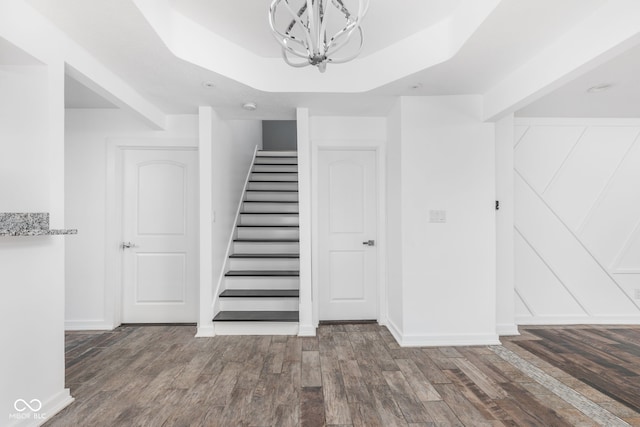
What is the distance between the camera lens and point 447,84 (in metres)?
3.04

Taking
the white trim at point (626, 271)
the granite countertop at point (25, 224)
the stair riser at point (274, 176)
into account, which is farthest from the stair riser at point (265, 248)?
the white trim at point (626, 271)

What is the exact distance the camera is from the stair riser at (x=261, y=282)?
400 cm

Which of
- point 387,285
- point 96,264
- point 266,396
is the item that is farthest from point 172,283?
point 387,285

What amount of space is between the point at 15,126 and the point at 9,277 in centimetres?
82

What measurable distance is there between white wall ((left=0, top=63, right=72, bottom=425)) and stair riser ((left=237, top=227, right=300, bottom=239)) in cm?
255

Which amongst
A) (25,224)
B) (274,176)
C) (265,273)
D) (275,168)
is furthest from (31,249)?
(275,168)

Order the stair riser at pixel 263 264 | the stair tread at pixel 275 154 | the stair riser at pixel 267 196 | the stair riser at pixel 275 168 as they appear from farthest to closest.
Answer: the stair tread at pixel 275 154 < the stair riser at pixel 275 168 < the stair riser at pixel 267 196 < the stair riser at pixel 263 264

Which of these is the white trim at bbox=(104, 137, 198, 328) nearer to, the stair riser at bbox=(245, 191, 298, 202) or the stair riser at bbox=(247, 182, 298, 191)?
the stair riser at bbox=(245, 191, 298, 202)

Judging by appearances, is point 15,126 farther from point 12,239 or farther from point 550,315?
point 550,315

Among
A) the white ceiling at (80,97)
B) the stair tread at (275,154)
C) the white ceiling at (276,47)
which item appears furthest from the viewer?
the stair tread at (275,154)

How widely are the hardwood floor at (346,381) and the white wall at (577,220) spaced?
0.41 meters

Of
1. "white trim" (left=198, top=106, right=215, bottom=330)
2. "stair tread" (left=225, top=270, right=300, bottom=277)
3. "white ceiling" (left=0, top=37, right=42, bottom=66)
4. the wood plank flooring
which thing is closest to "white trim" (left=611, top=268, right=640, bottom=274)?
the wood plank flooring

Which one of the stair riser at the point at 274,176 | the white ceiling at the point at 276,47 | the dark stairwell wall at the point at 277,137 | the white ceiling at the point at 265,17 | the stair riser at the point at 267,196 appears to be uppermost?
the dark stairwell wall at the point at 277,137

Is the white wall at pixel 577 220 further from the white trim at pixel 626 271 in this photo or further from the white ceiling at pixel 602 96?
the white ceiling at pixel 602 96
